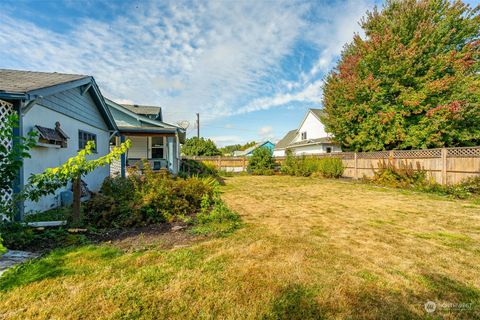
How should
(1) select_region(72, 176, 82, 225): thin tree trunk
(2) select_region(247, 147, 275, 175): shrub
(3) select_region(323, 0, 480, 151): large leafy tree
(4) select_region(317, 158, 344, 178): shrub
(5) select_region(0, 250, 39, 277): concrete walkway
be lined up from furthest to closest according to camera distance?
(2) select_region(247, 147, 275, 175): shrub
(4) select_region(317, 158, 344, 178): shrub
(3) select_region(323, 0, 480, 151): large leafy tree
(1) select_region(72, 176, 82, 225): thin tree trunk
(5) select_region(0, 250, 39, 277): concrete walkway

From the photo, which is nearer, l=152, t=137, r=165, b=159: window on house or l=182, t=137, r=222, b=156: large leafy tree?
l=152, t=137, r=165, b=159: window on house

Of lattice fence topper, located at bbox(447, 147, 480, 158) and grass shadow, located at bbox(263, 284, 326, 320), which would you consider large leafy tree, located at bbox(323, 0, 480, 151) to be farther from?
grass shadow, located at bbox(263, 284, 326, 320)

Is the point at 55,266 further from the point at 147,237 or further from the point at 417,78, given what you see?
the point at 417,78

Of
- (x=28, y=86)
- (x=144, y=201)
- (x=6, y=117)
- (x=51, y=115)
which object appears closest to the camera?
(x=6, y=117)

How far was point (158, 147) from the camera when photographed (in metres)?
15.7

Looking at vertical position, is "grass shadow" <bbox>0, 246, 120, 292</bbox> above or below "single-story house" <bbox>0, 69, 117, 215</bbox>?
below

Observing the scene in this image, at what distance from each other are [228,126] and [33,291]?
55.4 metres

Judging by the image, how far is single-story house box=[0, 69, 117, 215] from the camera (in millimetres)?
4598

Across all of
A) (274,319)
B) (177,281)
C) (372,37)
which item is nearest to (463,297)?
(274,319)

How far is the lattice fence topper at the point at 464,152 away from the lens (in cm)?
848

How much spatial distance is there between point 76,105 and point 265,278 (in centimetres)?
815

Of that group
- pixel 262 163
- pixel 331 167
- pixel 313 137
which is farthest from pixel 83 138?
pixel 313 137

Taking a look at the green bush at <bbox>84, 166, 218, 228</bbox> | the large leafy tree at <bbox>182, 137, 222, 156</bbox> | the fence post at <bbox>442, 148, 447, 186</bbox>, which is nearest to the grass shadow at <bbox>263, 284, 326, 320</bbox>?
the green bush at <bbox>84, 166, 218, 228</bbox>

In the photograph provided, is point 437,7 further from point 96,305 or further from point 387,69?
point 96,305
